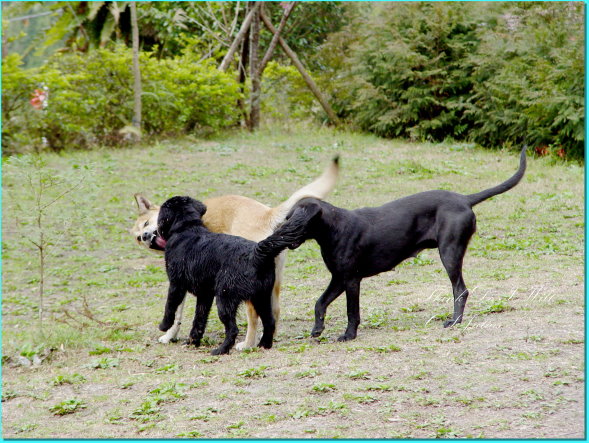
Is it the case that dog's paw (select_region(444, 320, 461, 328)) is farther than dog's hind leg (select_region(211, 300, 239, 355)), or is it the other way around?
dog's paw (select_region(444, 320, 461, 328))

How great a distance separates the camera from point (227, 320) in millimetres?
6191

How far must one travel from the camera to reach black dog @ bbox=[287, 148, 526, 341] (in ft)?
20.4

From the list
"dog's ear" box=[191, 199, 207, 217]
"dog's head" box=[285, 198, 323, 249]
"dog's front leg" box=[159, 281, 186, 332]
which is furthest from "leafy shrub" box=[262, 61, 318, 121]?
"dog's head" box=[285, 198, 323, 249]

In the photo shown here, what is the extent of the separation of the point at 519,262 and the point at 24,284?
6.62 m

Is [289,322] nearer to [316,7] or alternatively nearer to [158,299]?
[158,299]

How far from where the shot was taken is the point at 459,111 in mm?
18453

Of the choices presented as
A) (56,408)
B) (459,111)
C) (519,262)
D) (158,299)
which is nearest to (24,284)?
(158,299)

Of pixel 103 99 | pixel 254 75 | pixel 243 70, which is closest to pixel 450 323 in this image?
pixel 103 99

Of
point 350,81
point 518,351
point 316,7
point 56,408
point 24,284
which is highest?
point 316,7

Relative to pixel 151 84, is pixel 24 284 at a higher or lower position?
lower

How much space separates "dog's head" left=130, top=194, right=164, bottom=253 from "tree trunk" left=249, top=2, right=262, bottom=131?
12.4 metres

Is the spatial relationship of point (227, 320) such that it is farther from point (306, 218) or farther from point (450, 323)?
point (450, 323)

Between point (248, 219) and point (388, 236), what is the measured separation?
1.36 m

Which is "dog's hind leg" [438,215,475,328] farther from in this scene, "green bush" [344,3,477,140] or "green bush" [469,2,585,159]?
"green bush" [344,3,477,140]
